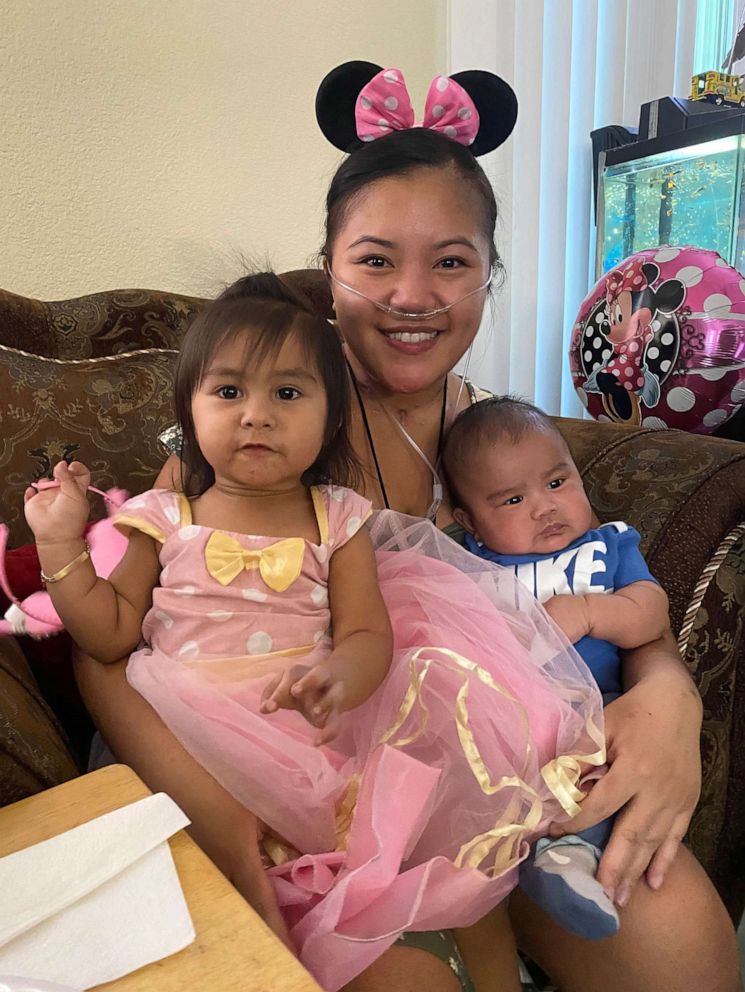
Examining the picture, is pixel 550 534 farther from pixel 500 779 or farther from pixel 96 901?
pixel 96 901

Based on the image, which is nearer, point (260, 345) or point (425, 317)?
point (260, 345)

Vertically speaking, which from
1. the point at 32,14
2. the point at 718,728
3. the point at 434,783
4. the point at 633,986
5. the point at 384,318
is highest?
the point at 32,14

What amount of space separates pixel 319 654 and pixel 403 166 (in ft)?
2.26

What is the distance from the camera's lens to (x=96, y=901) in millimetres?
452

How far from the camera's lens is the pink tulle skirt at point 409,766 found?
1.99 feet

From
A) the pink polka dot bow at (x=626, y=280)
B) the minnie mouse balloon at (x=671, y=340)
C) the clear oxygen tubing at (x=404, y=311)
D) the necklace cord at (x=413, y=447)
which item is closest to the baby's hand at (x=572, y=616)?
the necklace cord at (x=413, y=447)

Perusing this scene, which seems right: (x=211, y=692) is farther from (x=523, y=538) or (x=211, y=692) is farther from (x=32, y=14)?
(x=32, y=14)

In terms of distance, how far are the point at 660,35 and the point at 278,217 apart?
152cm

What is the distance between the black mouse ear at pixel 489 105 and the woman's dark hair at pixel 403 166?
0.12m

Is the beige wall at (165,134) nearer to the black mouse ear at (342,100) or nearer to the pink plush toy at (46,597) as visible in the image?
the black mouse ear at (342,100)

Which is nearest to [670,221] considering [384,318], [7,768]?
[384,318]

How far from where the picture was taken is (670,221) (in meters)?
2.10

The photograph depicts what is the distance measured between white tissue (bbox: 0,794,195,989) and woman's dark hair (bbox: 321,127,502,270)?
0.85 metres

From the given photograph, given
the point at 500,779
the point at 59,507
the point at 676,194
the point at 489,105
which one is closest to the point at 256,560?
the point at 59,507
